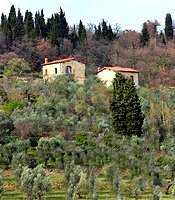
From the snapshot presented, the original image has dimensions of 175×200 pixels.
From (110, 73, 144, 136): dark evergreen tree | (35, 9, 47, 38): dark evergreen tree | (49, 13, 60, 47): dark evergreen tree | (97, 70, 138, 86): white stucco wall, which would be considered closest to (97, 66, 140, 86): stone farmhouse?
(97, 70, 138, 86): white stucco wall

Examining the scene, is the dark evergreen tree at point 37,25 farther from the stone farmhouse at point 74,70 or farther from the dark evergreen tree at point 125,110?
the dark evergreen tree at point 125,110

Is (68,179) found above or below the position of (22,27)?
below

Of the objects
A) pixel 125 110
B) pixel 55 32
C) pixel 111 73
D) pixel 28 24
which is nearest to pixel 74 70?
pixel 111 73

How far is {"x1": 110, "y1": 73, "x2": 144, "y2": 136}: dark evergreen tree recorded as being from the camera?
3259cm

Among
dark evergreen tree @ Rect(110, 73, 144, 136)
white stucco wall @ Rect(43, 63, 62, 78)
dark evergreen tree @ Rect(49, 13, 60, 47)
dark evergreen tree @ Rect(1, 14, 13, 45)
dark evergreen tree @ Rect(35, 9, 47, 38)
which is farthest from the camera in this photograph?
dark evergreen tree @ Rect(35, 9, 47, 38)

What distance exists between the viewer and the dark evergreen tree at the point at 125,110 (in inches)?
1283

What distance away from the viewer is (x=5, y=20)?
62312 mm

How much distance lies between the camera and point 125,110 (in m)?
33.2

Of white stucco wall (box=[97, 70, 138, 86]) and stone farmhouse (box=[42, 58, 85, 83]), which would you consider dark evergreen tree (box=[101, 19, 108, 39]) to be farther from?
white stucco wall (box=[97, 70, 138, 86])

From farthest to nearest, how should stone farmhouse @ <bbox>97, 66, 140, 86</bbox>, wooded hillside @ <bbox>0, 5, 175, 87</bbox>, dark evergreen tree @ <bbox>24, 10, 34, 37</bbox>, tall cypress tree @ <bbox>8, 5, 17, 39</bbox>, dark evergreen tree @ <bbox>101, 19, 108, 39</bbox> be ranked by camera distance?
dark evergreen tree @ <bbox>101, 19, 108, 39</bbox>
dark evergreen tree @ <bbox>24, 10, 34, 37</bbox>
tall cypress tree @ <bbox>8, 5, 17, 39</bbox>
wooded hillside @ <bbox>0, 5, 175, 87</bbox>
stone farmhouse @ <bbox>97, 66, 140, 86</bbox>

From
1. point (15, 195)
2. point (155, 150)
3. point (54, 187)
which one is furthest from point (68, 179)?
point (155, 150)

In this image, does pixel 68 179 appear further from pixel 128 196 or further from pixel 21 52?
pixel 21 52

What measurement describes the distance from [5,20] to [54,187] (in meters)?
41.2

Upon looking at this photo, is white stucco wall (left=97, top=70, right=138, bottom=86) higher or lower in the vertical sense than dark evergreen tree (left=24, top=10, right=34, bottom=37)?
lower
